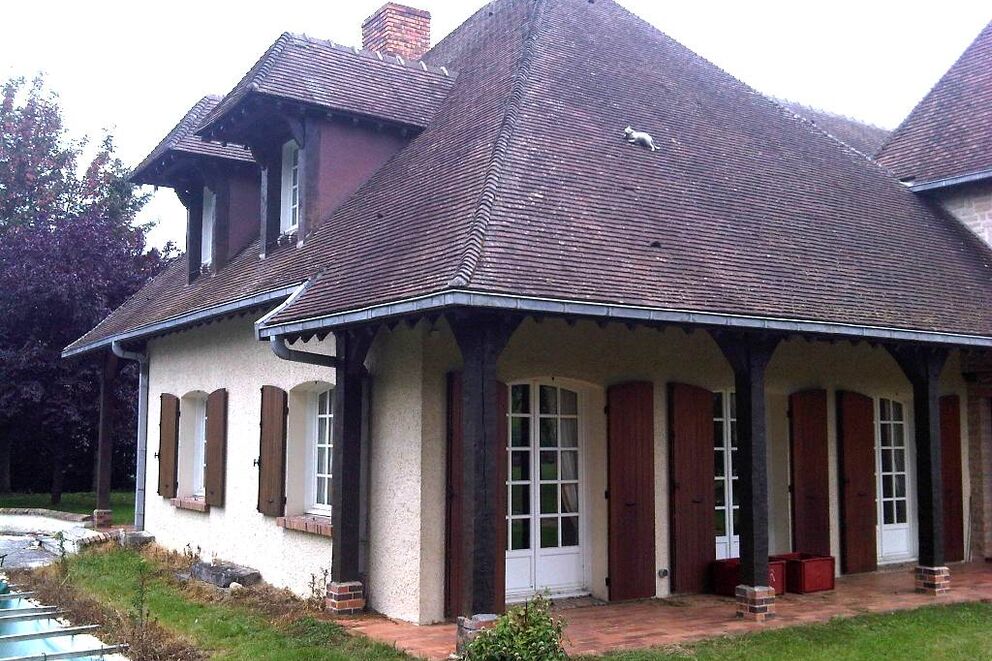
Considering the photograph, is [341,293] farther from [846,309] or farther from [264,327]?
[846,309]

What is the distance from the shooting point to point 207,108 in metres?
13.7

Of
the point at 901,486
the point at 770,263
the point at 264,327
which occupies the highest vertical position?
the point at 770,263

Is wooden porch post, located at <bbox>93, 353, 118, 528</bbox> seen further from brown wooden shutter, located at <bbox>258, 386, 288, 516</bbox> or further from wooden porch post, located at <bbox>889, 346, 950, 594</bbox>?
wooden porch post, located at <bbox>889, 346, 950, 594</bbox>

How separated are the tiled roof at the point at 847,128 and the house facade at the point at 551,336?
302 centimetres

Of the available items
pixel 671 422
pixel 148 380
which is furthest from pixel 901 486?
pixel 148 380

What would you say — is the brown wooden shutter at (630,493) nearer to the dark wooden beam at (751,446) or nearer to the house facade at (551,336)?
the house facade at (551,336)

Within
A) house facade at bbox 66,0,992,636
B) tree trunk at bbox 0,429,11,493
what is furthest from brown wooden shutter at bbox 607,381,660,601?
tree trunk at bbox 0,429,11,493

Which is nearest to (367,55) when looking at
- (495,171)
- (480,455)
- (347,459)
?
(495,171)

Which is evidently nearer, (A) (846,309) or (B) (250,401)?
(A) (846,309)

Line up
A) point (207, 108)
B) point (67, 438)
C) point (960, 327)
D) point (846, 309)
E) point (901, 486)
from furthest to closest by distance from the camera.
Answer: point (67, 438), point (207, 108), point (901, 486), point (960, 327), point (846, 309)

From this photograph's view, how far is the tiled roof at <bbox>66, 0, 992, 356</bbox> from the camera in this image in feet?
24.4

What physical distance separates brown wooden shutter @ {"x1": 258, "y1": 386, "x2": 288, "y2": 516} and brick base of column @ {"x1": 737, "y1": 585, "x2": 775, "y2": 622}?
4487 millimetres

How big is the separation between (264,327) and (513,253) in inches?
86.4

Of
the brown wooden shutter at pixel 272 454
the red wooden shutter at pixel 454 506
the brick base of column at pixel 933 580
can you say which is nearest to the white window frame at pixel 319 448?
the brown wooden shutter at pixel 272 454
